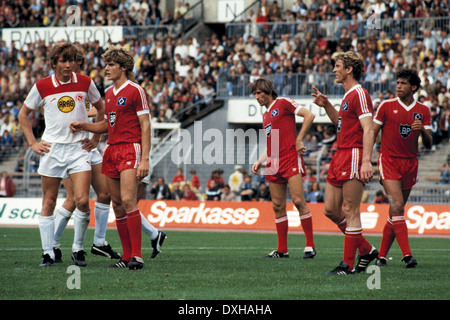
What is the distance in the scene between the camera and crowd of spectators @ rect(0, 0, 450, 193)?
2472 cm

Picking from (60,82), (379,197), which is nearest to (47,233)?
(60,82)

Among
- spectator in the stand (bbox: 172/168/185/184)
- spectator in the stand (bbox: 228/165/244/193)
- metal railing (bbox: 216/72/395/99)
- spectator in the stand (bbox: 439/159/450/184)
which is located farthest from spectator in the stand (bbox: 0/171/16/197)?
spectator in the stand (bbox: 439/159/450/184)

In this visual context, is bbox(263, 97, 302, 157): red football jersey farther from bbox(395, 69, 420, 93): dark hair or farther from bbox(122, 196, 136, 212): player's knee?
bbox(122, 196, 136, 212): player's knee

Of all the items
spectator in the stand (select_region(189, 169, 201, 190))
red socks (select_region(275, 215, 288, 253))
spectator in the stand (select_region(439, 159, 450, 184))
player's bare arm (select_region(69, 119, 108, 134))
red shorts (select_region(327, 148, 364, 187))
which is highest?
player's bare arm (select_region(69, 119, 108, 134))

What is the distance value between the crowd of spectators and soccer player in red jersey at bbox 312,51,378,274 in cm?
1437

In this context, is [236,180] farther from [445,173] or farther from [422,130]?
[422,130]

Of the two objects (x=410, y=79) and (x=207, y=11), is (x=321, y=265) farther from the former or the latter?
(x=207, y=11)

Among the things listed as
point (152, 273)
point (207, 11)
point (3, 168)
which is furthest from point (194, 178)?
point (152, 273)

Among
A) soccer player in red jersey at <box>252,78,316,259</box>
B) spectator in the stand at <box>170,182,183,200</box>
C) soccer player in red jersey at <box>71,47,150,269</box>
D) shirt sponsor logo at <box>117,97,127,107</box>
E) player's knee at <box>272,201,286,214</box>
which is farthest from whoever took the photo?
spectator in the stand at <box>170,182,183,200</box>

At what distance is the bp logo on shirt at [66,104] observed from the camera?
9031mm

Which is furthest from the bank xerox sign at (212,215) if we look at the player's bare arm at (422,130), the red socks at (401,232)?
the red socks at (401,232)

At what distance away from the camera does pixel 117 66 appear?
8.76m

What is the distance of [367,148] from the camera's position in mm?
8078

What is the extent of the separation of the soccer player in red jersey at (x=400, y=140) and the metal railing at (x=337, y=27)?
17.1 meters
